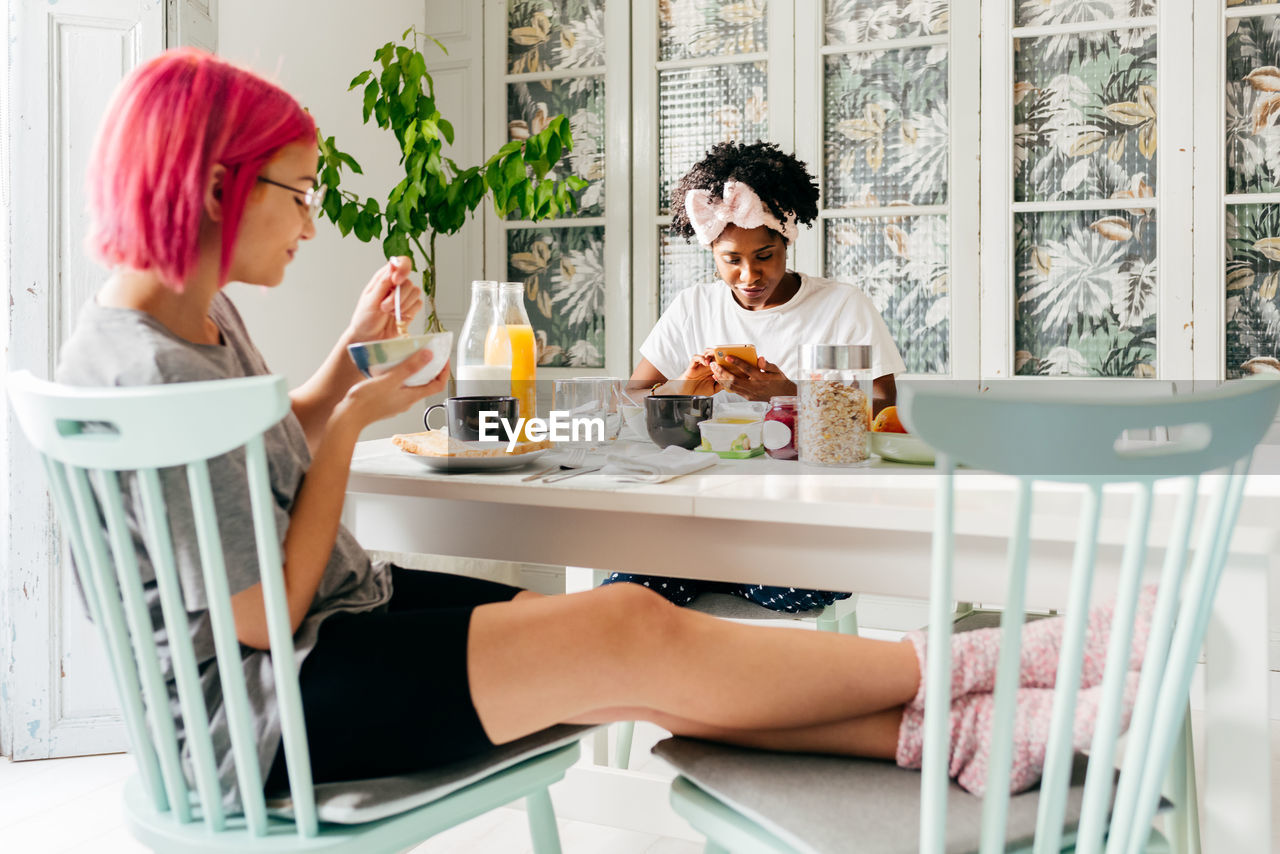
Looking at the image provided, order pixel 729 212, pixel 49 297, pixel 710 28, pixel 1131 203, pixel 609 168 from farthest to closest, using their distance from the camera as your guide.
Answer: pixel 609 168, pixel 710 28, pixel 1131 203, pixel 729 212, pixel 49 297

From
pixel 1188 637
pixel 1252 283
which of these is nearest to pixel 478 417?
pixel 1188 637

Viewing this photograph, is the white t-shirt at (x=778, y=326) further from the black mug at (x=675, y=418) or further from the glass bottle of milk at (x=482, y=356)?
the glass bottle of milk at (x=482, y=356)

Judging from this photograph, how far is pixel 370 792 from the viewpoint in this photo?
36.2 inches

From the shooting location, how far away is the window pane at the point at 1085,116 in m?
2.83

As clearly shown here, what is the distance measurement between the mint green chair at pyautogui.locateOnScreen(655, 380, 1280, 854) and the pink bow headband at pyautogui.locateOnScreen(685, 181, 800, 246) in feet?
5.50

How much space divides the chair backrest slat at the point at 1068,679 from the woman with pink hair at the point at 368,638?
0.45 ft

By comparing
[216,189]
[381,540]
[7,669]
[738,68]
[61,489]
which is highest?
[738,68]

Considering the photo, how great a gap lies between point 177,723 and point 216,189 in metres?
0.54

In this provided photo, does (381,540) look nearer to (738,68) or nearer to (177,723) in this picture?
(177,723)

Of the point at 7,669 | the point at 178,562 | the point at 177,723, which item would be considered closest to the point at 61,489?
the point at 178,562

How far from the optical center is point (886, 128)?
121 inches

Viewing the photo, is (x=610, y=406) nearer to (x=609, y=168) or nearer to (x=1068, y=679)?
(x=1068, y=679)

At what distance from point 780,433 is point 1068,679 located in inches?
32.5

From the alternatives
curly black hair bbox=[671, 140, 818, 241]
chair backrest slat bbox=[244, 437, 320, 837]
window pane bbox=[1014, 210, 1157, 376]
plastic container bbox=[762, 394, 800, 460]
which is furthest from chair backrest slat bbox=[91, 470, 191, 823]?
window pane bbox=[1014, 210, 1157, 376]
